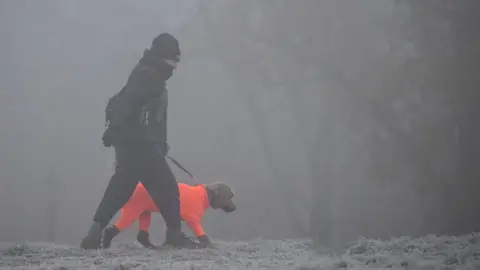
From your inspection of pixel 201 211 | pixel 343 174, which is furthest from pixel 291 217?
pixel 201 211

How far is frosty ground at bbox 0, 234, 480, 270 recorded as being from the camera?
2.25 m

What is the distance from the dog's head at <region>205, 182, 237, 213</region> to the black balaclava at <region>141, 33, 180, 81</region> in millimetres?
807

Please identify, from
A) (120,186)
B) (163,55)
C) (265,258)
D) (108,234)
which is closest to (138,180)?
(120,186)

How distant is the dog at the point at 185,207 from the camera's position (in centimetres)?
370

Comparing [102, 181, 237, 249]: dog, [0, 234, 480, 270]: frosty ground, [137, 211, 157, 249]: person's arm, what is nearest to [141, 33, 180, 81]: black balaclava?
[102, 181, 237, 249]: dog

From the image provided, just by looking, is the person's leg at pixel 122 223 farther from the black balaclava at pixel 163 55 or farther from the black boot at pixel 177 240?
the black balaclava at pixel 163 55

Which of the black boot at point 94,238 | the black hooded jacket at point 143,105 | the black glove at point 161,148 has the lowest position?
the black boot at point 94,238

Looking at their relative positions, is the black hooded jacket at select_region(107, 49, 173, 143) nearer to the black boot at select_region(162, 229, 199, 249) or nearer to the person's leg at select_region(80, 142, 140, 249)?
the person's leg at select_region(80, 142, 140, 249)

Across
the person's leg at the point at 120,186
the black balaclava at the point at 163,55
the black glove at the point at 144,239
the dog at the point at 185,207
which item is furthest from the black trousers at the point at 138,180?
the black balaclava at the point at 163,55

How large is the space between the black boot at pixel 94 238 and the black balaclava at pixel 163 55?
3.30 feet

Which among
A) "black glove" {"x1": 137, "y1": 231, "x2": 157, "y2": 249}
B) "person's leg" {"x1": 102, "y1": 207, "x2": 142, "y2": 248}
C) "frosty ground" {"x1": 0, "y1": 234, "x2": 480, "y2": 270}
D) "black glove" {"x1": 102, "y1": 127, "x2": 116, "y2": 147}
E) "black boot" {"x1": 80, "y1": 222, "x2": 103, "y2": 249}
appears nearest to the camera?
"frosty ground" {"x1": 0, "y1": 234, "x2": 480, "y2": 270}

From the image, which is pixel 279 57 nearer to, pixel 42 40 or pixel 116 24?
pixel 116 24

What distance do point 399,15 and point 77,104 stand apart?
6.96m

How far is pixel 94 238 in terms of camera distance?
A: 350 centimetres
